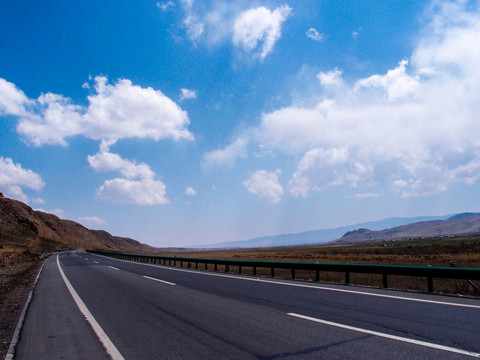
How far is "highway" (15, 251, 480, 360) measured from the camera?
16.8 ft

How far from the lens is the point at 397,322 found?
6453 millimetres

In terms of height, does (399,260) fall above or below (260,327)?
below

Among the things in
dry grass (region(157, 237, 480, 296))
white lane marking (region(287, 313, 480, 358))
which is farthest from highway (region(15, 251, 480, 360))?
dry grass (region(157, 237, 480, 296))

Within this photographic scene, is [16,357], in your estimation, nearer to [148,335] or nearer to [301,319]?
[148,335]

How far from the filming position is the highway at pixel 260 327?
16.8 ft

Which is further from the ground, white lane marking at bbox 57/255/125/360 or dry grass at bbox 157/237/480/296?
white lane marking at bbox 57/255/125/360

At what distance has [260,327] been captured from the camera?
6.52 m

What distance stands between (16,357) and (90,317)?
287 centimetres

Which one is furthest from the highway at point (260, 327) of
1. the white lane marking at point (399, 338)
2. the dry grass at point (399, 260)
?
the dry grass at point (399, 260)

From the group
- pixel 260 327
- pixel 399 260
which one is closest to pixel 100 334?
pixel 260 327

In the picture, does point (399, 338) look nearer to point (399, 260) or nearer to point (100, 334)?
point (100, 334)

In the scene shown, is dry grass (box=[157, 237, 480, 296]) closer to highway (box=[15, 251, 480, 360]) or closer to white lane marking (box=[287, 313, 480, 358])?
highway (box=[15, 251, 480, 360])

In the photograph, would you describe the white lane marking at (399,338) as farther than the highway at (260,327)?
No

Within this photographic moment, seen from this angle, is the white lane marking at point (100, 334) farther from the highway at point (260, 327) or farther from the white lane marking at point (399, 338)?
the white lane marking at point (399, 338)
